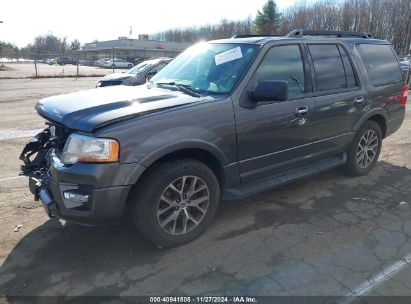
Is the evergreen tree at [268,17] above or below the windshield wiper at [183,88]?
above

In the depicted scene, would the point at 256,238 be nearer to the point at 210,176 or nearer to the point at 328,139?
the point at 210,176

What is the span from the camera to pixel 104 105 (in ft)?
10.9

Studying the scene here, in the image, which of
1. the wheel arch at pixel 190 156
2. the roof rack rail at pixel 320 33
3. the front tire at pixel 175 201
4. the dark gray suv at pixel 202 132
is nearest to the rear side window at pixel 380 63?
the dark gray suv at pixel 202 132

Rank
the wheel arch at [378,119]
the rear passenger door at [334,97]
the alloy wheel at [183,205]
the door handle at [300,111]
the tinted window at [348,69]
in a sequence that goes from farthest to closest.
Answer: the wheel arch at [378,119] < the tinted window at [348,69] < the rear passenger door at [334,97] < the door handle at [300,111] < the alloy wheel at [183,205]

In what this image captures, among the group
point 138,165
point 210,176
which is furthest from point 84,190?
point 210,176

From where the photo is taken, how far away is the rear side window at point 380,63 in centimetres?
517

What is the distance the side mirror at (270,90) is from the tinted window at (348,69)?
5.59 ft

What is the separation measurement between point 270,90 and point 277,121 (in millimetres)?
516

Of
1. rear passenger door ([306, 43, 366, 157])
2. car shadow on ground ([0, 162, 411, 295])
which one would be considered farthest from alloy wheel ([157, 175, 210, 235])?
rear passenger door ([306, 43, 366, 157])

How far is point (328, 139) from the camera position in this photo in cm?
467

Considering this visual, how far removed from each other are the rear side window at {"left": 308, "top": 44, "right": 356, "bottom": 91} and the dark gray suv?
1 cm

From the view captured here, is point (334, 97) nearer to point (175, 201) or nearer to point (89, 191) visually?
point (175, 201)

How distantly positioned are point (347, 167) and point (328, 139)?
882 millimetres

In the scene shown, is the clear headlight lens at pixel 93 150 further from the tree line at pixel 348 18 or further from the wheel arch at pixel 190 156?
the tree line at pixel 348 18
